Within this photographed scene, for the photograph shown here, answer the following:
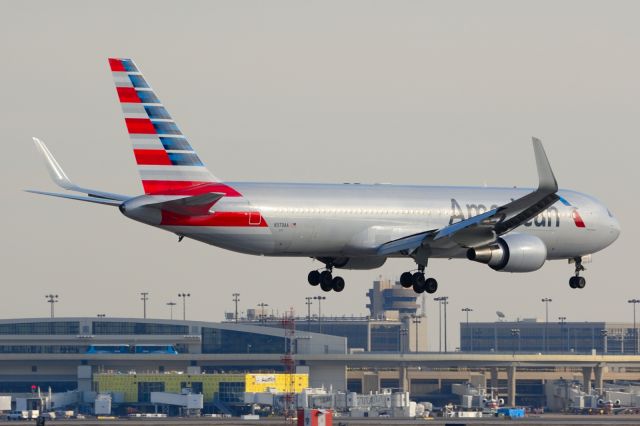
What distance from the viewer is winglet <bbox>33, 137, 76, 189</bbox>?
7019 cm

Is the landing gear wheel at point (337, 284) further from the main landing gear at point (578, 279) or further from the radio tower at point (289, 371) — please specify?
the radio tower at point (289, 371)

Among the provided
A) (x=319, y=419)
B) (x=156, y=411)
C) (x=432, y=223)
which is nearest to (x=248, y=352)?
(x=156, y=411)

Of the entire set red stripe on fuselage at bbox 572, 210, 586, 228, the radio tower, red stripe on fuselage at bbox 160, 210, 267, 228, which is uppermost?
red stripe on fuselage at bbox 572, 210, 586, 228

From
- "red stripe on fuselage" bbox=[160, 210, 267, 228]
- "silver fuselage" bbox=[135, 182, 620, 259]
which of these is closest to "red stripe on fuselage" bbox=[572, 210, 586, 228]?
"silver fuselage" bbox=[135, 182, 620, 259]

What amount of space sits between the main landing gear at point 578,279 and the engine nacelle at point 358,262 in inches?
445

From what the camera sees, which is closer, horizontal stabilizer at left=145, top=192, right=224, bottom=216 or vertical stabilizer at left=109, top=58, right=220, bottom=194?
horizontal stabilizer at left=145, top=192, right=224, bottom=216

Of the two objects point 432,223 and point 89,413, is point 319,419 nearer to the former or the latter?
point 432,223

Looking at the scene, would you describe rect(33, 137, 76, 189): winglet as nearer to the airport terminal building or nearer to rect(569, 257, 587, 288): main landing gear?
rect(569, 257, 587, 288): main landing gear

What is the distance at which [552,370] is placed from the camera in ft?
613

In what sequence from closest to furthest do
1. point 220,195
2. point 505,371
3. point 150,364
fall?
point 220,195
point 150,364
point 505,371

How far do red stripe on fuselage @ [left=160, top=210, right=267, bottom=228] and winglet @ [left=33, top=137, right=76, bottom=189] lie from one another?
6.91m

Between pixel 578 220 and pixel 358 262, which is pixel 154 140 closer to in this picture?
pixel 358 262

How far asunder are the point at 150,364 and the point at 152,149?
106 m

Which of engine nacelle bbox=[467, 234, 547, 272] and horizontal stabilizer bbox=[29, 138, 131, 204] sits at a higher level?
horizontal stabilizer bbox=[29, 138, 131, 204]
